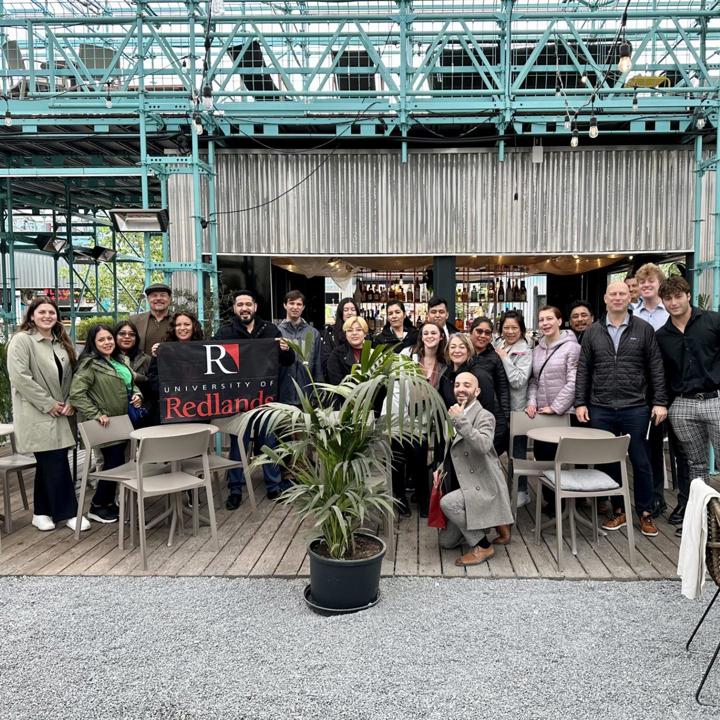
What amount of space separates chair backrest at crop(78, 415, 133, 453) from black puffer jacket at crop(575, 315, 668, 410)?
149 inches

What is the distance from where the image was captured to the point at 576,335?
5.29m

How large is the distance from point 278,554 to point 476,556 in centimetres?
142

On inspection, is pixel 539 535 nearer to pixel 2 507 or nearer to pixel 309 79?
pixel 2 507

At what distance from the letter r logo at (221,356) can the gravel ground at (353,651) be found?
192 centimetres

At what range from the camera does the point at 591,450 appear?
3.90 metres

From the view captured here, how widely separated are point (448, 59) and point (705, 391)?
18.5ft

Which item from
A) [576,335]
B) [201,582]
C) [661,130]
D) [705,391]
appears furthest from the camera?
[661,130]

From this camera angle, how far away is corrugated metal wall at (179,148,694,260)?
795cm

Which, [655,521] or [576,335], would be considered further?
[576,335]

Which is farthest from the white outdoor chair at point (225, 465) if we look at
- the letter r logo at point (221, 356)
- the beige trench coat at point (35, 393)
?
the beige trench coat at point (35, 393)

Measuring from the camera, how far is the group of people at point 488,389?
159 inches

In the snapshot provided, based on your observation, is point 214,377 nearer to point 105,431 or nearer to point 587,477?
point 105,431

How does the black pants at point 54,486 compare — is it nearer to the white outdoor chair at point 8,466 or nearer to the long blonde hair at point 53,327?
the white outdoor chair at point 8,466

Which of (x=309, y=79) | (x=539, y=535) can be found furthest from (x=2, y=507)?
(x=309, y=79)
